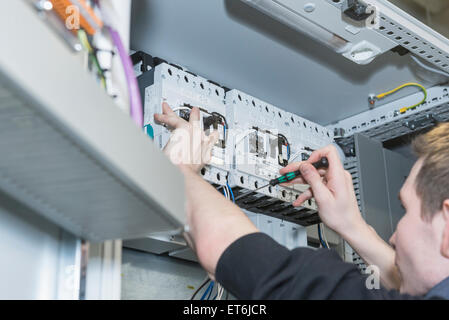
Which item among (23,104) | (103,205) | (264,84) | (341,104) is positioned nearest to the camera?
(23,104)

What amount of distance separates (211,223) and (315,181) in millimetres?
510

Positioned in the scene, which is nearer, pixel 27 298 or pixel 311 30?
pixel 27 298

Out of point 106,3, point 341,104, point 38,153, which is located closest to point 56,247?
point 38,153

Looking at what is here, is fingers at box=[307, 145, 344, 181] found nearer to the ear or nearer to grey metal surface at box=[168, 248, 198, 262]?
the ear

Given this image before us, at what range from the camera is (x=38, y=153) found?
0.55 metres

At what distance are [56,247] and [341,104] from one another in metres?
1.49

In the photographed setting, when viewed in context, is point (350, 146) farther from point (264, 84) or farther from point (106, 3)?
point (106, 3)

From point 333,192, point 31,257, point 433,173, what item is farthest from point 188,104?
point 31,257

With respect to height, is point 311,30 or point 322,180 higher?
point 311,30

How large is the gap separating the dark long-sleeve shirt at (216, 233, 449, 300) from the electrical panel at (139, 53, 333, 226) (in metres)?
0.64

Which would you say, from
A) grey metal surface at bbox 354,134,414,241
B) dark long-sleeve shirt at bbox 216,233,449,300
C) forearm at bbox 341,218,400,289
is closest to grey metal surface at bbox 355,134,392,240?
grey metal surface at bbox 354,134,414,241

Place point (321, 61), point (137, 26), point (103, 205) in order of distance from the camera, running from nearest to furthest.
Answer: point (103, 205) < point (137, 26) < point (321, 61)

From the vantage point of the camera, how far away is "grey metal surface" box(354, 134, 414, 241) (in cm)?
187

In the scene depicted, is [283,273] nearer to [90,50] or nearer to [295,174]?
[90,50]
